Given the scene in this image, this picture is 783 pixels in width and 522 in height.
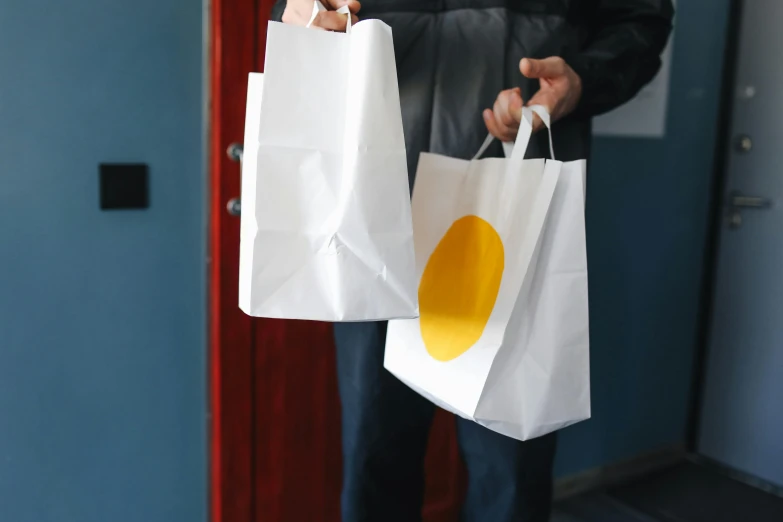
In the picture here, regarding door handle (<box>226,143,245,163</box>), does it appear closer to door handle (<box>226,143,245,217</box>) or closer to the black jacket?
door handle (<box>226,143,245,217</box>)

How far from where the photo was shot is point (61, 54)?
35.0 inches

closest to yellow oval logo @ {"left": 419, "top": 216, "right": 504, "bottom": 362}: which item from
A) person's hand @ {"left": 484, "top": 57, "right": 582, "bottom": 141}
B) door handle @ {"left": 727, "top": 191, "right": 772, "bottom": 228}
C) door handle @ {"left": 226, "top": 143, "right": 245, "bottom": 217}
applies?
person's hand @ {"left": 484, "top": 57, "right": 582, "bottom": 141}

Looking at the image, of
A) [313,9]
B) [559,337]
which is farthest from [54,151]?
[559,337]

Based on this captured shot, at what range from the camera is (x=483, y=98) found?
77 cm

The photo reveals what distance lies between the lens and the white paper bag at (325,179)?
55cm

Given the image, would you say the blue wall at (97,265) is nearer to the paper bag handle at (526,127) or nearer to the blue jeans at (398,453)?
the blue jeans at (398,453)

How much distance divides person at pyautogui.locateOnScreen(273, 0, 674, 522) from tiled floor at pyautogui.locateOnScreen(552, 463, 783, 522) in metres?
0.82

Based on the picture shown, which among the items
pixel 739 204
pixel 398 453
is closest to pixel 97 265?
pixel 398 453

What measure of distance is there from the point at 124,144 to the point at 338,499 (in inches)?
30.0

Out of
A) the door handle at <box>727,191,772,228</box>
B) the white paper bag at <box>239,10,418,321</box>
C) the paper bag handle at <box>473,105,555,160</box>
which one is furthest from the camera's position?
the door handle at <box>727,191,772,228</box>

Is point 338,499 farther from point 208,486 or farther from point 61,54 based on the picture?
point 61,54

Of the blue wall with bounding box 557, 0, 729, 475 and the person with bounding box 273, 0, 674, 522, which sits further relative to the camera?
the blue wall with bounding box 557, 0, 729, 475

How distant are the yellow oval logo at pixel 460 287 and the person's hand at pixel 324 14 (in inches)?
9.7

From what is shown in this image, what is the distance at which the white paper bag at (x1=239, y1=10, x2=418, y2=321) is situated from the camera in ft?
1.80
